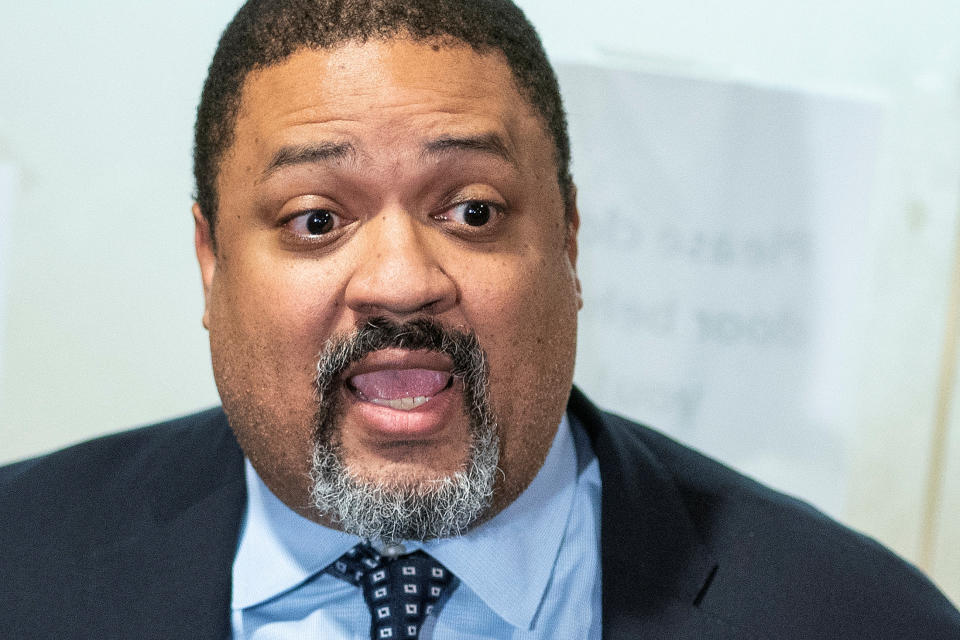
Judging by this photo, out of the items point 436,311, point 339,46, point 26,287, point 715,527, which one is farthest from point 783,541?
point 26,287

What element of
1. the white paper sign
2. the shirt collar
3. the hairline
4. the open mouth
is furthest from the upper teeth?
the white paper sign

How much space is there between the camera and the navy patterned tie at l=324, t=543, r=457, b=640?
1.04m

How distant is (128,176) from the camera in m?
1.69

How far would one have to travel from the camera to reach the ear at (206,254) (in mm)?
1153

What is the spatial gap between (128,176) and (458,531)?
38.3 inches

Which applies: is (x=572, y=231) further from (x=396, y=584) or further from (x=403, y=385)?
(x=396, y=584)

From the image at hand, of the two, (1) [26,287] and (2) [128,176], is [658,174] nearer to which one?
(2) [128,176]

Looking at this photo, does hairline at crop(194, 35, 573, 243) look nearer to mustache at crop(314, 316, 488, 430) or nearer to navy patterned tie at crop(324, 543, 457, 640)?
mustache at crop(314, 316, 488, 430)

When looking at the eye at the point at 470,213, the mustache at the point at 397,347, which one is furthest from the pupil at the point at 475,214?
the mustache at the point at 397,347

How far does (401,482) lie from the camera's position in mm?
973

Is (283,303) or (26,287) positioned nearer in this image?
(283,303)

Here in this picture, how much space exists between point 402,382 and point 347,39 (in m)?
0.34

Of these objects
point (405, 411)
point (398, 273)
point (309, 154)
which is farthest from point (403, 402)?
point (309, 154)

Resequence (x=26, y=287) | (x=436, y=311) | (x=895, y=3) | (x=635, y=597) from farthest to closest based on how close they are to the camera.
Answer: (x=895, y=3), (x=26, y=287), (x=635, y=597), (x=436, y=311)
